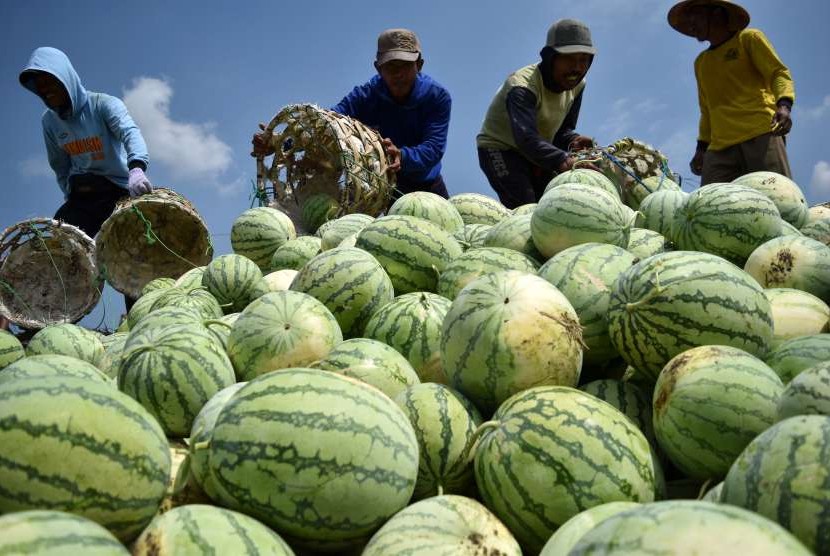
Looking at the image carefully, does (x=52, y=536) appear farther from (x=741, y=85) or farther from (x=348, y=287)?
(x=741, y=85)

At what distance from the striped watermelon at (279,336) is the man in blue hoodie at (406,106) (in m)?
4.54

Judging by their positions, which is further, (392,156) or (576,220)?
(392,156)

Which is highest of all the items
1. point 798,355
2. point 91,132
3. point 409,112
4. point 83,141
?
point 409,112

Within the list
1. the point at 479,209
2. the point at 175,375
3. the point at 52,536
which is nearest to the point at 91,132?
the point at 479,209

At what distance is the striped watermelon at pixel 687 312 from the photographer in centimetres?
213

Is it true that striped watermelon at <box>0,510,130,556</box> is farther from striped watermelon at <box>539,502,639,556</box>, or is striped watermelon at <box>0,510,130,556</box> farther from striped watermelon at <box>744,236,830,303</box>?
striped watermelon at <box>744,236,830,303</box>

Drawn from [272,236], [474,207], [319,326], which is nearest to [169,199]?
[272,236]

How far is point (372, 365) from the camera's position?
2.23 metres

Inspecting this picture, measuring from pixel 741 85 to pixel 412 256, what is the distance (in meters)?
5.36

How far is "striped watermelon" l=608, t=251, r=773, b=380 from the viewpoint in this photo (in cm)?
213

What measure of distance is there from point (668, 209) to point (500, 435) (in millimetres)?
2330

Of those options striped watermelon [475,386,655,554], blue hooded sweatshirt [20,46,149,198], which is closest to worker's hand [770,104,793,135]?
striped watermelon [475,386,655,554]

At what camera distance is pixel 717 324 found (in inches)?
83.6

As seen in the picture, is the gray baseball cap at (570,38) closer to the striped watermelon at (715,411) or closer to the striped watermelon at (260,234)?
the striped watermelon at (260,234)
